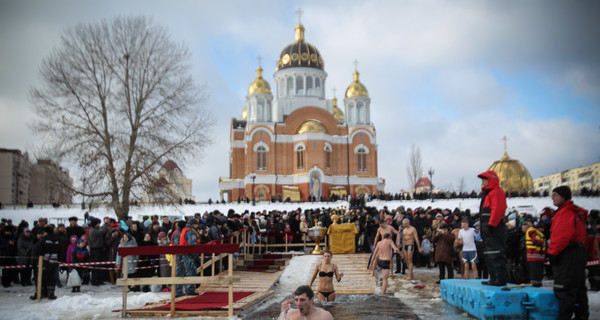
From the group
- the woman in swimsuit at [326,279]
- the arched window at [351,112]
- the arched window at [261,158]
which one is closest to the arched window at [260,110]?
the arched window at [261,158]

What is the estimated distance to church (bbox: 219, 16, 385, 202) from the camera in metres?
52.9

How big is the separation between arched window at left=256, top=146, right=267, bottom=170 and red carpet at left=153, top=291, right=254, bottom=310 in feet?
136

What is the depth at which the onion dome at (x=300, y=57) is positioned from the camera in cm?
5984

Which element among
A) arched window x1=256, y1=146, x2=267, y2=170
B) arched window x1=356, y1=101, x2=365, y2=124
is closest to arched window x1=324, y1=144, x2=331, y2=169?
arched window x1=356, y1=101, x2=365, y2=124

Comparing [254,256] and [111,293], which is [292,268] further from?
[111,293]

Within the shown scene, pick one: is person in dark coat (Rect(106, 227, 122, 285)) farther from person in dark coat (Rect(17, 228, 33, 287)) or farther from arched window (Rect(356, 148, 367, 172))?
arched window (Rect(356, 148, 367, 172))

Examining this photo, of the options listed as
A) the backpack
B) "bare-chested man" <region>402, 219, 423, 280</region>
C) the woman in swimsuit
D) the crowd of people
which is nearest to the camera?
the woman in swimsuit

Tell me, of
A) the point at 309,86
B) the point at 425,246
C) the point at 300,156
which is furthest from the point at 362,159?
the point at 425,246

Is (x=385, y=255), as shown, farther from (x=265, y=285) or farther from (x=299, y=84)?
(x=299, y=84)

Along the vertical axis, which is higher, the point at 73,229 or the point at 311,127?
the point at 311,127

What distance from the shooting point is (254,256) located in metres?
18.6

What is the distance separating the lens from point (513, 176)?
49.2 m

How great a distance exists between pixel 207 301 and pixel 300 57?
5145cm

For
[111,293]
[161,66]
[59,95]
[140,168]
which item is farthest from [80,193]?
[111,293]
